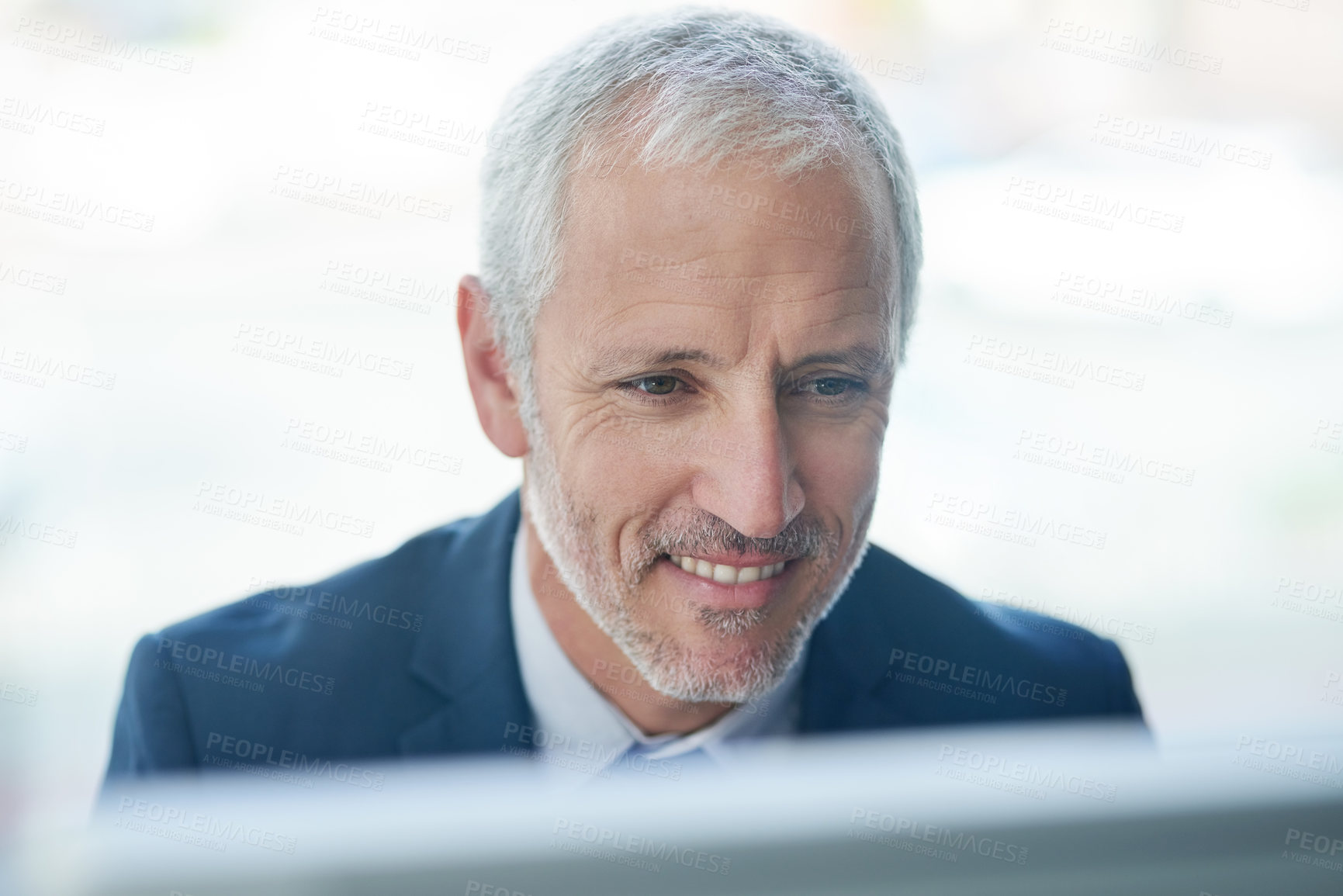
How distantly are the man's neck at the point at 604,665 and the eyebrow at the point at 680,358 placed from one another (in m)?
0.38

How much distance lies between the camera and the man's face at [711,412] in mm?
1285

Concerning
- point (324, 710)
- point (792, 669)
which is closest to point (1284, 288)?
point (792, 669)

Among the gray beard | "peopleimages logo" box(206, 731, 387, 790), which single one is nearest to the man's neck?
the gray beard

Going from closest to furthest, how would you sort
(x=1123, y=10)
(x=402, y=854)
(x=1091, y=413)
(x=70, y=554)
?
(x=402, y=854) < (x=70, y=554) < (x=1123, y=10) < (x=1091, y=413)

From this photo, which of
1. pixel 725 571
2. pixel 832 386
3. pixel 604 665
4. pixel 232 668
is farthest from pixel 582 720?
pixel 832 386

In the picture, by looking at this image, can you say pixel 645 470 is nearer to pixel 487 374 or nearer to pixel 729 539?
pixel 729 539

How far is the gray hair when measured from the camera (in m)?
1.30

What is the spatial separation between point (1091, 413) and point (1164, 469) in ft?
1.22

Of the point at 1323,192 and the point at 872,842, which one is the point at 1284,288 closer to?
the point at 1323,192

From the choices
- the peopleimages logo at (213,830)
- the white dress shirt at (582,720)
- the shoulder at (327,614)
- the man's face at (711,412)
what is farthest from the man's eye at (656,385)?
the peopleimages logo at (213,830)

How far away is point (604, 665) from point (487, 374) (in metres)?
0.49

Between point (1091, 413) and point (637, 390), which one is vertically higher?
point (637, 390)

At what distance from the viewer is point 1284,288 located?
2.75m

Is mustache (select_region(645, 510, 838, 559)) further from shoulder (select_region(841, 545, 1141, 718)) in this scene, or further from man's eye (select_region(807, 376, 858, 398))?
shoulder (select_region(841, 545, 1141, 718))
